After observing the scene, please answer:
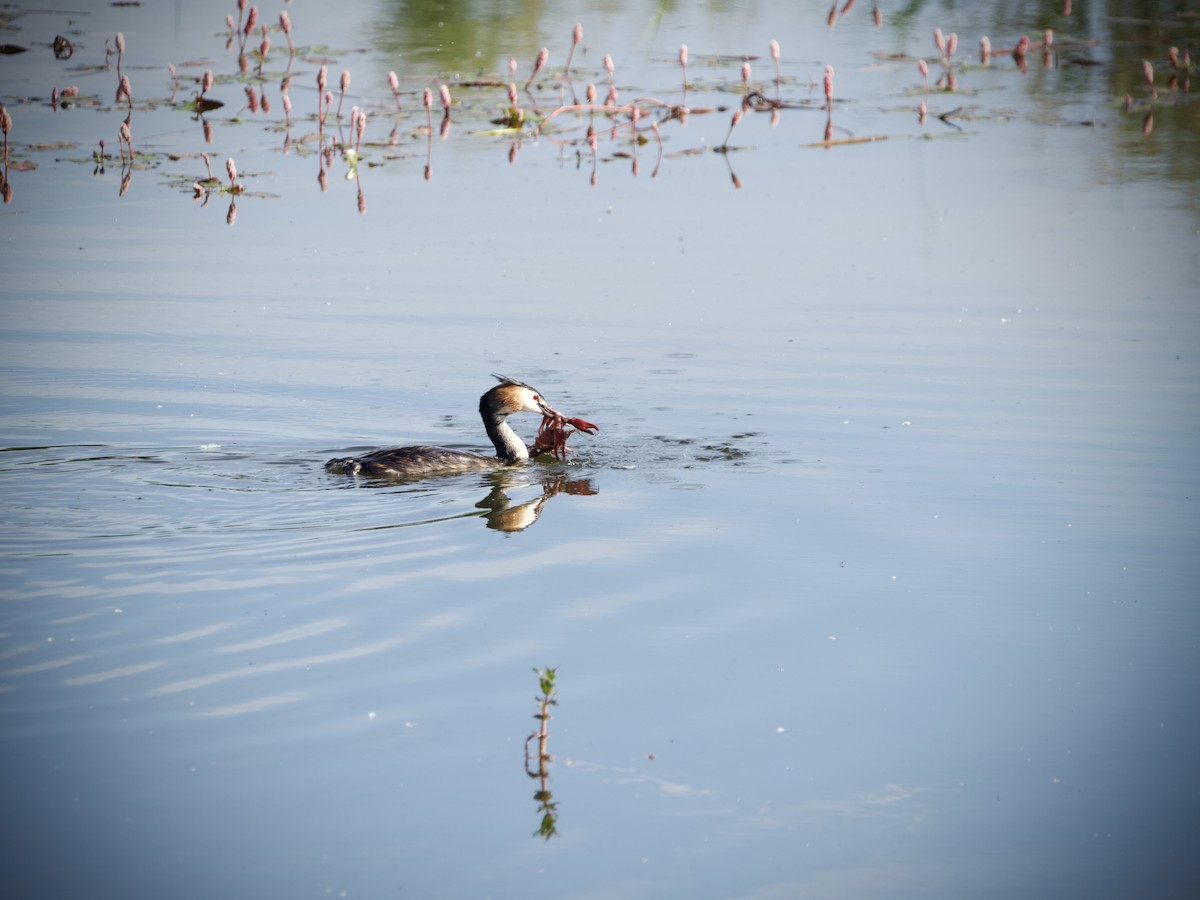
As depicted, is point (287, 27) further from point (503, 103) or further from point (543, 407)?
point (543, 407)

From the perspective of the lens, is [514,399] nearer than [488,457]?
Yes

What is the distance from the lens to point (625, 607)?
776cm

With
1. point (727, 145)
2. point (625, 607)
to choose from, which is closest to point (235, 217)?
point (727, 145)

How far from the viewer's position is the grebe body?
1006 cm

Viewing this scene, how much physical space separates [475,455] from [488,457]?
146 millimetres

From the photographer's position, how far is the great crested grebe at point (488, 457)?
396 inches

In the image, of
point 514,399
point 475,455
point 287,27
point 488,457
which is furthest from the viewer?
point 287,27

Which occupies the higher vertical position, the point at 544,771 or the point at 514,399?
the point at 514,399

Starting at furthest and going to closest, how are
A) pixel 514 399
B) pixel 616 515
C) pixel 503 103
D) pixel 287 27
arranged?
1. pixel 503 103
2. pixel 287 27
3. pixel 514 399
4. pixel 616 515

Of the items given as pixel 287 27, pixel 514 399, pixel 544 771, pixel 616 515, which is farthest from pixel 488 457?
pixel 287 27

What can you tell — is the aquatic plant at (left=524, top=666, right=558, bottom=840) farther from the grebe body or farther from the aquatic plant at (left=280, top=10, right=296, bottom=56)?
the aquatic plant at (left=280, top=10, right=296, bottom=56)

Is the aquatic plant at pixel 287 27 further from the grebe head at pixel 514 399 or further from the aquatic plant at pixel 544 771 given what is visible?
the aquatic plant at pixel 544 771

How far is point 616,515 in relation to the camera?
9.40 metres

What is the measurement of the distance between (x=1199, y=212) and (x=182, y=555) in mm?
10984
